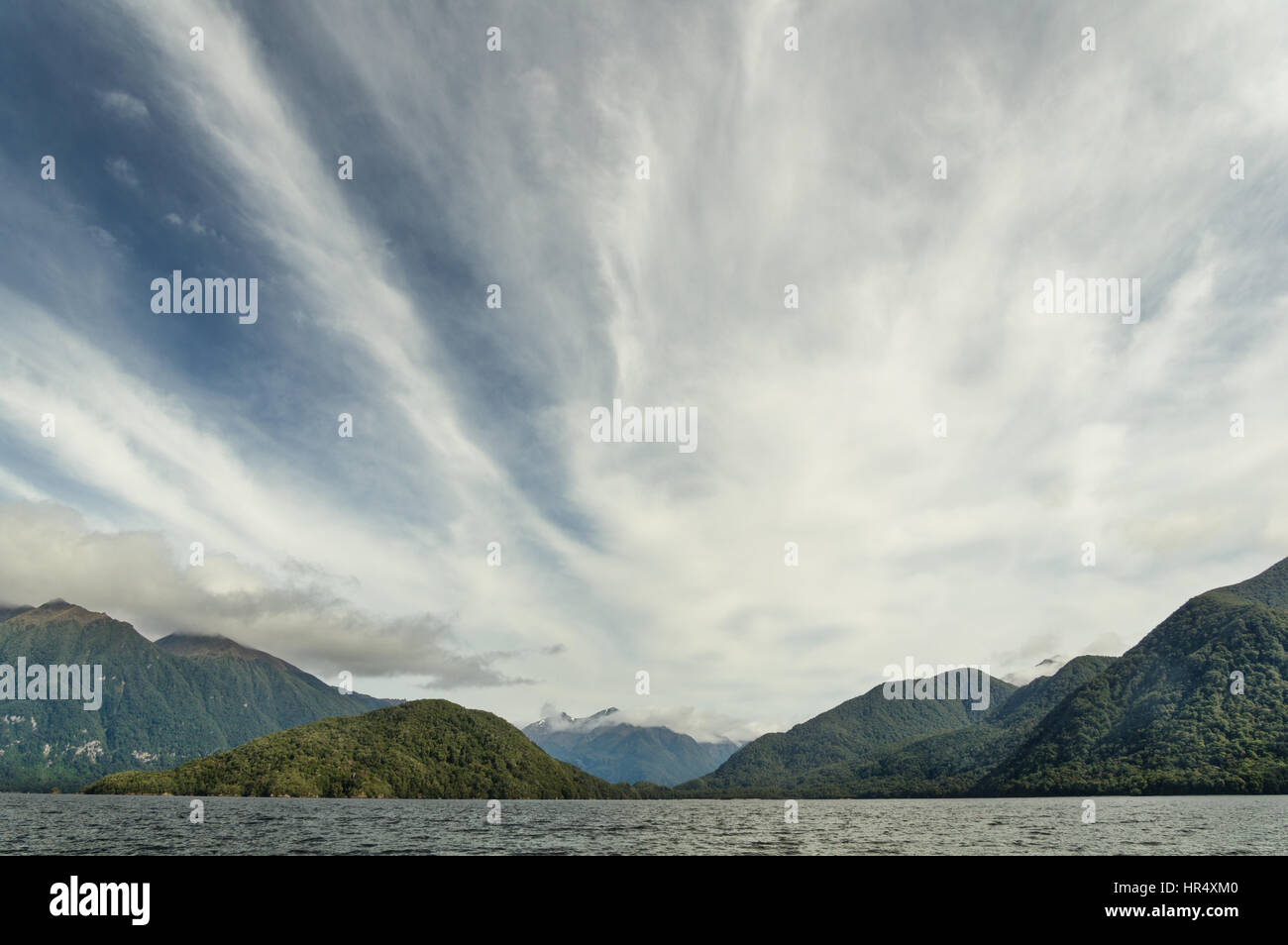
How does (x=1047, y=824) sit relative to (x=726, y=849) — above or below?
below

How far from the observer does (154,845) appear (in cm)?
6259
